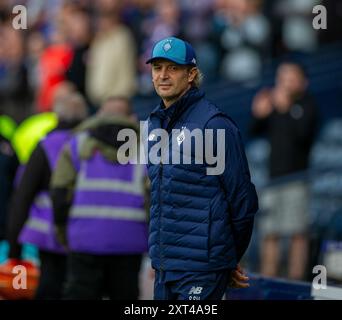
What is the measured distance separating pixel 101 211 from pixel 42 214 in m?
0.97

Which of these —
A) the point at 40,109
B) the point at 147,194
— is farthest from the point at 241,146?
the point at 40,109

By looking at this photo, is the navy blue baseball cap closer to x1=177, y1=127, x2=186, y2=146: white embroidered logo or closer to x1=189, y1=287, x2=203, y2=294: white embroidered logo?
x1=177, y1=127, x2=186, y2=146: white embroidered logo

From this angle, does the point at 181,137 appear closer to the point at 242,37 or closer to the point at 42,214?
the point at 42,214

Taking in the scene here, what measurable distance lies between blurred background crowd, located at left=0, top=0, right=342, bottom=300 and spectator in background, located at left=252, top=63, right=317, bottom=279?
0.04 feet

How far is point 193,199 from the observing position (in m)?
6.94

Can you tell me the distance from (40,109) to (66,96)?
5.94 meters

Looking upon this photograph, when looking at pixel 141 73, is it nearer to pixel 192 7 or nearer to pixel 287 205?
pixel 192 7

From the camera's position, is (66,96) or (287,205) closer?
(66,96)

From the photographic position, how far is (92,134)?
9.18m

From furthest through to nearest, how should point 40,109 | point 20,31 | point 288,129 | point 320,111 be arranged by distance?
point 20,31 < point 40,109 < point 320,111 < point 288,129

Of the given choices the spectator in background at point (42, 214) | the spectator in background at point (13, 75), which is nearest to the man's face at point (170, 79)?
the spectator in background at point (42, 214)

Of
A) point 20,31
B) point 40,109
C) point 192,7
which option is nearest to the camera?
point 192,7

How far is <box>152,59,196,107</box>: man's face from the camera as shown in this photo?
279 inches

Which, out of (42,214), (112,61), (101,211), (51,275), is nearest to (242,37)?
(112,61)
